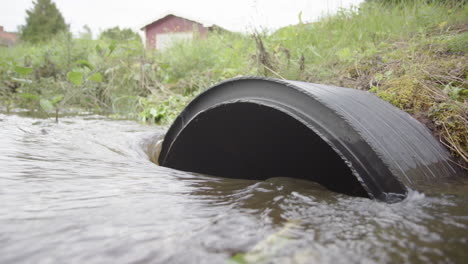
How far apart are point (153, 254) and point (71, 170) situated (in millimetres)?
1304

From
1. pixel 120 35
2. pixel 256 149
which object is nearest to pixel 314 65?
pixel 256 149

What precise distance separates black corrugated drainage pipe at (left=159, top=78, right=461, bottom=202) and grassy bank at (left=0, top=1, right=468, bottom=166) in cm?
46

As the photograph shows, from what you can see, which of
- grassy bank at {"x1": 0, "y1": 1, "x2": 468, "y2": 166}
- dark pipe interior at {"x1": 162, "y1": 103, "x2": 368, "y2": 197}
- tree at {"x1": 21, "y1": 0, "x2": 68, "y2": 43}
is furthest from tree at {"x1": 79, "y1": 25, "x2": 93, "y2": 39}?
tree at {"x1": 21, "y1": 0, "x2": 68, "y2": 43}

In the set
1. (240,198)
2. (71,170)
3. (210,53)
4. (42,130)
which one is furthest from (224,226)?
(210,53)

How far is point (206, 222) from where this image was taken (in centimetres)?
130

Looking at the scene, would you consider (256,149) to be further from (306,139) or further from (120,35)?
(120,35)

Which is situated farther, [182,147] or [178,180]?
[182,147]

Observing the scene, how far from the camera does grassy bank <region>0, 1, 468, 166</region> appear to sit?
2.69 metres

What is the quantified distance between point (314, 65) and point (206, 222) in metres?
3.49

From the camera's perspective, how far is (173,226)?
1.24 meters

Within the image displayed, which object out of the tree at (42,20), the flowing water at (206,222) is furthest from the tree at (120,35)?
the tree at (42,20)

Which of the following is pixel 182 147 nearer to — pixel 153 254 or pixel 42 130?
pixel 153 254

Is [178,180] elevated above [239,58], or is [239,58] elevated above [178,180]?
[239,58]

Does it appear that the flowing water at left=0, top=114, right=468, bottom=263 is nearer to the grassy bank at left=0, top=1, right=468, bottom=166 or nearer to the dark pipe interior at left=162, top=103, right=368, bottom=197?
the dark pipe interior at left=162, top=103, right=368, bottom=197
